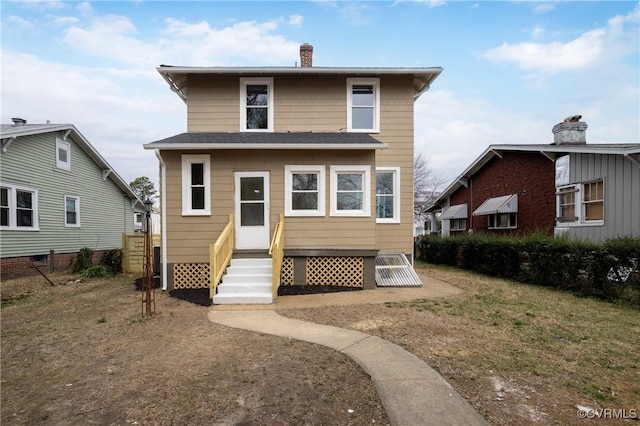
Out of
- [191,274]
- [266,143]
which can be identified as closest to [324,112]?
[266,143]

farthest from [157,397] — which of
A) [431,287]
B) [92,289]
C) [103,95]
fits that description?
[103,95]

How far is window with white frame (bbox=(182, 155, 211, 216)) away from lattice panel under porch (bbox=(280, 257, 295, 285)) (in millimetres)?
2579

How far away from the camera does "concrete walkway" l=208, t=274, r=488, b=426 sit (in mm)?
2943

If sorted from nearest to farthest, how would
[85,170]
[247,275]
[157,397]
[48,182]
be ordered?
[157,397] → [247,275] → [48,182] → [85,170]

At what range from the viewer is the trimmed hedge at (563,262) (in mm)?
7602

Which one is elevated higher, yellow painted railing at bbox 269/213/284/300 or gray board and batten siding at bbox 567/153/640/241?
gray board and batten siding at bbox 567/153/640/241

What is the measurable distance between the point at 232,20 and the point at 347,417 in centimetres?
1316

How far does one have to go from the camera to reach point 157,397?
3361mm

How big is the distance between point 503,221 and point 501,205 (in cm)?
125

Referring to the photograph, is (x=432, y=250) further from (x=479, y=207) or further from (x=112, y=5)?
(x=112, y=5)

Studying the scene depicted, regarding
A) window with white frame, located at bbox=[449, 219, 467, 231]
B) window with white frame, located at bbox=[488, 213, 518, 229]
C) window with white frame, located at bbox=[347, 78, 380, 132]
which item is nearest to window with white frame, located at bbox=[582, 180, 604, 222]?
window with white frame, located at bbox=[488, 213, 518, 229]

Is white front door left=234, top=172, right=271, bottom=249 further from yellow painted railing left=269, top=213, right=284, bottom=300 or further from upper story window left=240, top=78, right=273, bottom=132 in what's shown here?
upper story window left=240, top=78, right=273, bottom=132

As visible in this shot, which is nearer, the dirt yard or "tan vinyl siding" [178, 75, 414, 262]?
the dirt yard

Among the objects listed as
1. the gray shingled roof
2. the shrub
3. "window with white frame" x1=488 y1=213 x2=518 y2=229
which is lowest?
the shrub
